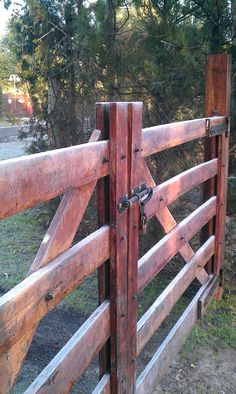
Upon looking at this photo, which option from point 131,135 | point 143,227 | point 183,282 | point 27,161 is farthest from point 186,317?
point 27,161

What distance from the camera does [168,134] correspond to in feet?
7.80

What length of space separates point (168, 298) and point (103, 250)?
41.8 inches

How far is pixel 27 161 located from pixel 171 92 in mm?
3049

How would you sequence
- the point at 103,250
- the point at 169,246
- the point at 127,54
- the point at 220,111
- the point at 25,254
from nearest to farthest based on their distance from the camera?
the point at 103,250 < the point at 169,246 < the point at 220,111 < the point at 127,54 < the point at 25,254

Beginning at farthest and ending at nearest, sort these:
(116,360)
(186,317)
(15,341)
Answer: (186,317), (116,360), (15,341)

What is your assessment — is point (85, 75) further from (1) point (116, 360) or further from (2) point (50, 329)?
(1) point (116, 360)

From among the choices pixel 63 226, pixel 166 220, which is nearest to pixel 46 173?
pixel 63 226

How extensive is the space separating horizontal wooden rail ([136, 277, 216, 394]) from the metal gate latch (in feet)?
3.11

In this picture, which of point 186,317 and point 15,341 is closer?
point 15,341

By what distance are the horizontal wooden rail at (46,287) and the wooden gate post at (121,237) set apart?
0.32 feet

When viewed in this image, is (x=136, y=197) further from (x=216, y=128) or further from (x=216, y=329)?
(x=216, y=329)

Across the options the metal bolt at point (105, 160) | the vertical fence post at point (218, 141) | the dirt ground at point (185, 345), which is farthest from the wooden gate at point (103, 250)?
the vertical fence post at point (218, 141)

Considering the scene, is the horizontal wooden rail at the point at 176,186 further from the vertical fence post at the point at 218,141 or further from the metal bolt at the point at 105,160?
the metal bolt at the point at 105,160

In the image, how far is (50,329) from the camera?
3.57m
